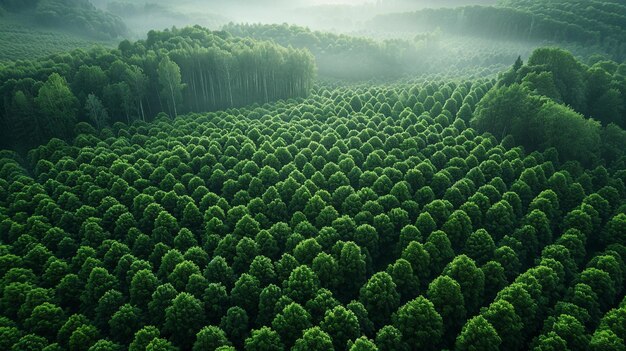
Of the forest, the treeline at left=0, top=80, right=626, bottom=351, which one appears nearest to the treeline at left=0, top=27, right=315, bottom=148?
the forest

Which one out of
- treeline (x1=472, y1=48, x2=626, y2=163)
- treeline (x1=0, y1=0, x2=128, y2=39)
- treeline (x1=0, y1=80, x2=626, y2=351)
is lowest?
treeline (x1=0, y1=80, x2=626, y2=351)

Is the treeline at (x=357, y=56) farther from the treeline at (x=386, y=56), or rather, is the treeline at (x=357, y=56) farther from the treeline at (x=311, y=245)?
the treeline at (x=311, y=245)

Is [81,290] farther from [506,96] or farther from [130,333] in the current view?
[506,96]

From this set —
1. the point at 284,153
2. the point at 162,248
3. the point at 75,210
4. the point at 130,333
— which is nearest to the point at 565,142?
the point at 284,153

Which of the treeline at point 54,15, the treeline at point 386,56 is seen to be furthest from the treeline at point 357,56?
the treeline at point 54,15

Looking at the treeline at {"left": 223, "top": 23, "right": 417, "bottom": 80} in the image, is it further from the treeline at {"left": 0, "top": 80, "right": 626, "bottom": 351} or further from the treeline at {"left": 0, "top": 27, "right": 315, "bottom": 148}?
the treeline at {"left": 0, "top": 80, "right": 626, "bottom": 351}

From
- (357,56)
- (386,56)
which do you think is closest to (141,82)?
(357,56)
